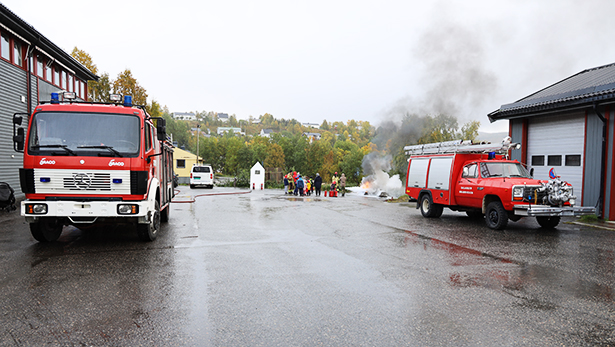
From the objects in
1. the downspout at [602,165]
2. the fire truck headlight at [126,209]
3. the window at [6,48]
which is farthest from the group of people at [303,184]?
the fire truck headlight at [126,209]

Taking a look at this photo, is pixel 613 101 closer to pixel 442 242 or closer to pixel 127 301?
pixel 442 242

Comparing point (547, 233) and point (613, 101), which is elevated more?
point (613, 101)

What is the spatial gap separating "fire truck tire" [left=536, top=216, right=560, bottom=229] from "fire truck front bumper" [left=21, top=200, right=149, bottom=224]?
10.2 meters

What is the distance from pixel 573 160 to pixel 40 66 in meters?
23.2

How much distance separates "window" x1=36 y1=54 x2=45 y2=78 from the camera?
19.6 m

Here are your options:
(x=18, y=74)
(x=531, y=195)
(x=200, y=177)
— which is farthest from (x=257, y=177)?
(x=531, y=195)

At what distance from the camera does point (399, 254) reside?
7.78 metres

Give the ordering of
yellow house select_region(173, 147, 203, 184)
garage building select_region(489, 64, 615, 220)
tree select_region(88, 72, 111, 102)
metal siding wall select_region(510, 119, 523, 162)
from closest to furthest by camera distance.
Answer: garage building select_region(489, 64, 615, 220) → metal siding wall select_region(510, 119, 523, 162) → tree select_region(88, 72, 111, 102) → yellow house select_region(173, 147, 203, 184)

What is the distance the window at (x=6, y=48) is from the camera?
16453mm

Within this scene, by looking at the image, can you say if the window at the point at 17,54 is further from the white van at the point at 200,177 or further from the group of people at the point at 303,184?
the group of people at the point at 303,184

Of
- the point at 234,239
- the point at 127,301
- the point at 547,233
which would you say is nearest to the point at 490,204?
the point at 547,233

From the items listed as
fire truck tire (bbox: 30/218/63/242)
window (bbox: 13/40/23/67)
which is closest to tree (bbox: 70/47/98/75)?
window (bbox: 13/40/23/67)

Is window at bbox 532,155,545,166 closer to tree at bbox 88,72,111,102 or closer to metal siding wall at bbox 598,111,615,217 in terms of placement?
metal siding wall at bbox 598,111,615,217

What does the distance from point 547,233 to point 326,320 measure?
8685mm
